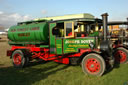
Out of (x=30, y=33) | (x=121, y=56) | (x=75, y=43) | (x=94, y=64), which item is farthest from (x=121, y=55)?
(x=30, y=33)

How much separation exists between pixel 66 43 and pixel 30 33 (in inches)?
86.6

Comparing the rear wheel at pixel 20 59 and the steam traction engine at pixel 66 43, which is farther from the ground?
the steam traction engine at pixel 66 43

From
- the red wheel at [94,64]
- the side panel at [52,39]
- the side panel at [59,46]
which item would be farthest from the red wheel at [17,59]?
the red wheel at [94,64]

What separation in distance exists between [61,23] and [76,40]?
1173mm

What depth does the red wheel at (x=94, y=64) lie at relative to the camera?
4.96 meters

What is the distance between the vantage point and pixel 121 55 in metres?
7.20

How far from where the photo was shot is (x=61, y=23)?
6383mm

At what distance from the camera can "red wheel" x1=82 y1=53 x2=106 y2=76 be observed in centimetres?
496

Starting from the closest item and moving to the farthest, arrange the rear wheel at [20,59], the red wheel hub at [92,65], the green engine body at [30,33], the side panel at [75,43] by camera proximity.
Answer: the red wheel hub at [92,65] < the side panel at [75,43] < the green engine body at [30,33] < the rear wheel at [20,59]

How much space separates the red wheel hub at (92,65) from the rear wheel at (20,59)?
3.46 m

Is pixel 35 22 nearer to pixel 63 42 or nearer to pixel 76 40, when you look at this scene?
pixel 63 42

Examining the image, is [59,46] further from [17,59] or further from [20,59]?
[17,59]

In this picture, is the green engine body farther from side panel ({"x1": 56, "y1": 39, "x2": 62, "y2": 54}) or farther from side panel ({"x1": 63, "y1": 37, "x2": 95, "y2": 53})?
side panel ({"x1": 63, "y1": 37, "x2": 95, "y2": 53})

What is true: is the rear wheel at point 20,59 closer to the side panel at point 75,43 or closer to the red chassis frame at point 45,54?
the red chassis frame at point 45,54
